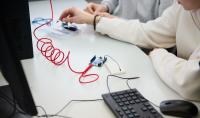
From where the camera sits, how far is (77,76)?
3.62ft

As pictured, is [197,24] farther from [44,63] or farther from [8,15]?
[8,15]

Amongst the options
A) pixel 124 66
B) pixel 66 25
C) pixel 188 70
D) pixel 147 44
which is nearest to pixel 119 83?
pixel 124 66

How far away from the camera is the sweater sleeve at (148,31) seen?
1.36m

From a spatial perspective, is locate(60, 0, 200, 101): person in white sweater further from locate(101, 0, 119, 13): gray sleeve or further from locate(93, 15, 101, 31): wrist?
locate(101, 0, 119, 13): gray sleeve

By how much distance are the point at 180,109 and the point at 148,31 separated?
567mm

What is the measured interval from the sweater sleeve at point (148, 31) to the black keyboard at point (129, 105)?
1.46 ft

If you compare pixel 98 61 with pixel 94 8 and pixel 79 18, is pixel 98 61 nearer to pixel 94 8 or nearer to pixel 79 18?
pixel 79 18

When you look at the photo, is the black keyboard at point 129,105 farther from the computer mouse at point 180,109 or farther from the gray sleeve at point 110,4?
the gray sleeve at point 110,4

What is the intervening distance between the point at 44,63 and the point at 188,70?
56 centimetres

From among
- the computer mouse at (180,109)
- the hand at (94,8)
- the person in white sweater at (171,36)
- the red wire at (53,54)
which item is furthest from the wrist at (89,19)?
the computer mouse at (180,109)

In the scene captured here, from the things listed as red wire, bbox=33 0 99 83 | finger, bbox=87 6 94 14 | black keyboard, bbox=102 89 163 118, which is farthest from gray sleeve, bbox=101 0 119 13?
black keyboard, bbox=102 89 163 118

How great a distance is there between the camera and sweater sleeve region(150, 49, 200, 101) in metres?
1.01

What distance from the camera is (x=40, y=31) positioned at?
146 centimetres

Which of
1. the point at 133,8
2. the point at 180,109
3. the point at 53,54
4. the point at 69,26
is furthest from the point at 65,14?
the point at 180,109
